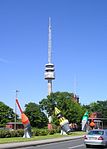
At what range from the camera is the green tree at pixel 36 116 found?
107 m

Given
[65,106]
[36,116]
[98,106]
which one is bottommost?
[36,116]

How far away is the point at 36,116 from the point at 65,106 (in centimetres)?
2368

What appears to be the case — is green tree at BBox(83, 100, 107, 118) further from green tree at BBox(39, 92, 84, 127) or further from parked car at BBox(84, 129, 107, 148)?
parked car at BBox(84, 129, 107, 148)

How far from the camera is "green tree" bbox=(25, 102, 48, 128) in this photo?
107375 mm

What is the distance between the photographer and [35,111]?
10925 centimetres

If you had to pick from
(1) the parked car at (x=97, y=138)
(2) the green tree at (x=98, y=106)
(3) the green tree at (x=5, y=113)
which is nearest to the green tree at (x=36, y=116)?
(3) the green tree at (x=5, y=113)

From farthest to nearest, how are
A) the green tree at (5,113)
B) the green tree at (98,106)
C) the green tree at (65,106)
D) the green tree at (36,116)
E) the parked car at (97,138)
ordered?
the green tree at (98,106) < the green tree at (5,113) < the green tree at (36,116) < the green tree at (65,106) < the parked car at (97,138)

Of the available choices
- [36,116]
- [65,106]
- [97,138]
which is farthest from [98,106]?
[97,138]

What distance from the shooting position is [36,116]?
108 meters

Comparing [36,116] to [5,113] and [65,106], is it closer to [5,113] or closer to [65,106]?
[5,113]

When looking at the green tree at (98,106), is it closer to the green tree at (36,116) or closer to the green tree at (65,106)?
the green tree at (36,116)

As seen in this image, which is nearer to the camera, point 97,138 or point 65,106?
point 97,138

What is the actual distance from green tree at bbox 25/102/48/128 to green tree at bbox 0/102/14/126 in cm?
1012

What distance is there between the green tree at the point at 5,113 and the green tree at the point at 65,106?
30213 mm
